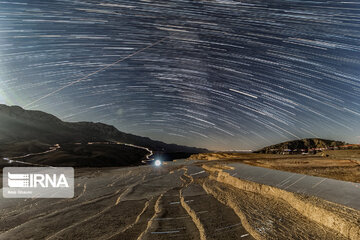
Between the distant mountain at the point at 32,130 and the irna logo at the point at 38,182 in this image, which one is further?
the distant mountain at the point at 32,130

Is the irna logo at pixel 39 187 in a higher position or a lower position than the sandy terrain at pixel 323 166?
lower

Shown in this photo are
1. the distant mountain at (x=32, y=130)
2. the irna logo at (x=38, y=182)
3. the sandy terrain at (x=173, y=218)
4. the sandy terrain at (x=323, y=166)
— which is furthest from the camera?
the distant mountain at (x=32, y=130)

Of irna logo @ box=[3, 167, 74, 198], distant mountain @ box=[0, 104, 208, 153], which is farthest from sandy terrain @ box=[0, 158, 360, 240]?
distant mountain @ box=[0, 104, 208, 153]

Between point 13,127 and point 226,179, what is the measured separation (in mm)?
96868

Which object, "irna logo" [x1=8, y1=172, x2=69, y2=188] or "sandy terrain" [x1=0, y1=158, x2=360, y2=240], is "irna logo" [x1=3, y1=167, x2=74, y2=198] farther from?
"sandy terrain" [x1=0, y1=158, x2=360, y2=240]

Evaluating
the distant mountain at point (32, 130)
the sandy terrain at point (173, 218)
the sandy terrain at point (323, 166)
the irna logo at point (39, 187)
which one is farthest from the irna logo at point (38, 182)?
the distant mountain at point (32, 130)

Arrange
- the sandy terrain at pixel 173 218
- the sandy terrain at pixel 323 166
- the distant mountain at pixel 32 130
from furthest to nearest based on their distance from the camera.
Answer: the distant mountain at pixel 32 130 < the sandy terrain at pixel 323 166 < the sandy terrain at pixel 173 218

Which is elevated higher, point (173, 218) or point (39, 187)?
point (173, 218)

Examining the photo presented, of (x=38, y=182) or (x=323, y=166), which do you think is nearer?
(x=323, y=166)

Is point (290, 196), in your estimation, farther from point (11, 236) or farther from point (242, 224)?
point (11, 236)

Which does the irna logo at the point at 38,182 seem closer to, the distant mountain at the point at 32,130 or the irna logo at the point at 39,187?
the irna logo at the point at 39,187

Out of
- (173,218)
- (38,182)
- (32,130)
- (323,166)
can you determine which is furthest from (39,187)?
(32,130)

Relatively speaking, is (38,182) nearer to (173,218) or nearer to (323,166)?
(173,218)

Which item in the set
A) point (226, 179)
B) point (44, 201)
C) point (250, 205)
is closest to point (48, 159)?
point (44, 201)
